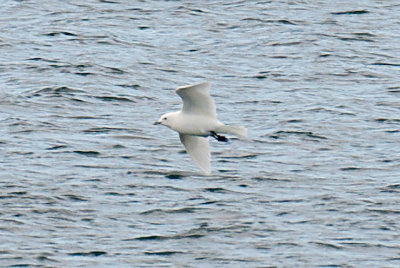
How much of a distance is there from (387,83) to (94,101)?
613cm

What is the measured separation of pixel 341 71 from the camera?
28.1m

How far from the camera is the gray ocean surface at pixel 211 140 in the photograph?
18.4 meters

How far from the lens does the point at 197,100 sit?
16.3 meters

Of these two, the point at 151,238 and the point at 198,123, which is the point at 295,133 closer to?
the point at 151,238

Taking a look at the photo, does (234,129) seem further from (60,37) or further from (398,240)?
(60,37)

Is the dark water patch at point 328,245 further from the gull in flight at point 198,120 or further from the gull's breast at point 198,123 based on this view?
the gull's breast at point 198,123

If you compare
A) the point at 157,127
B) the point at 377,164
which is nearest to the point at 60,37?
the point at 157,127

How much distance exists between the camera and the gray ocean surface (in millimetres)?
18438

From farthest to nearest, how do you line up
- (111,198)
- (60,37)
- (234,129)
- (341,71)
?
(60,37)
(341,71)
(111,198)
(234,129)

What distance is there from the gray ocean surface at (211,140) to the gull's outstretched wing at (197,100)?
7.66ft

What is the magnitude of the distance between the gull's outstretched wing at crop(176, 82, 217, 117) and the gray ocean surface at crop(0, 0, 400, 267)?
234 centimetres

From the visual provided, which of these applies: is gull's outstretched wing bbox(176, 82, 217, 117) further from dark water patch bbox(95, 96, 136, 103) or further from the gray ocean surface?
dark water patch bbox(95, 96, 136, 103)

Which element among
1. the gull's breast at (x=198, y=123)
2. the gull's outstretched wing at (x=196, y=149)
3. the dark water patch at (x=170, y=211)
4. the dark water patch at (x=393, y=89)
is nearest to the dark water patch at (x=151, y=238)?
the dark water patch at (x=170, y=211)

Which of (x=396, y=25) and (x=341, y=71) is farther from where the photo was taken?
(x=396, y=25)
